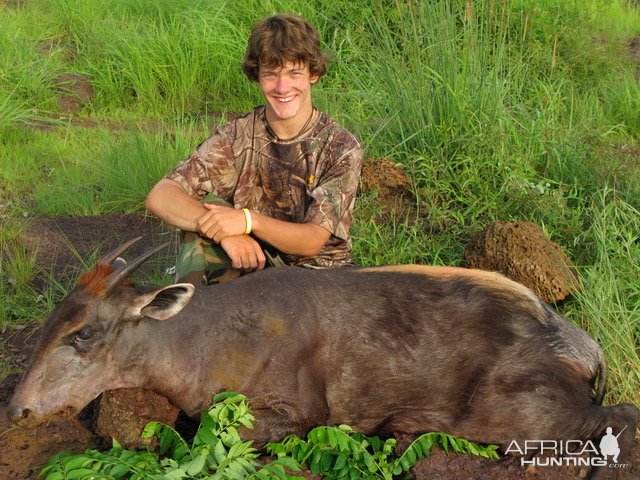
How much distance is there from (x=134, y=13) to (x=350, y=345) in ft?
23.3

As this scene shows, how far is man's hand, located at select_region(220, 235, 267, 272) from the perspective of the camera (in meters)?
4.70

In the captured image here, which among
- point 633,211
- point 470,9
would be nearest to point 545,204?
point 633,211

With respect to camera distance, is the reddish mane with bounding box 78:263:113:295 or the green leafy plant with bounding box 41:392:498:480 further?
the reddish mane with bounding box 78:263:113:295

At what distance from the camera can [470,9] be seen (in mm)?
6402

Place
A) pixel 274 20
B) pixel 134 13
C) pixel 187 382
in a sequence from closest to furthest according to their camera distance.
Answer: pixel 187 382 < pixel 274 20 < pixel 134 13

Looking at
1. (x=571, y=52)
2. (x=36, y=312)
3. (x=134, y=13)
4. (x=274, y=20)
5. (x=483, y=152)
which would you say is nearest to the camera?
(x=274, y=20)

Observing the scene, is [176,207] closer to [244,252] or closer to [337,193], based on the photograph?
[244,252]

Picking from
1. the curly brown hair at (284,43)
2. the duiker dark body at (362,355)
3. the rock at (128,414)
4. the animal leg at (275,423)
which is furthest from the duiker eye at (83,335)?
the curly brown hair at (284,43)

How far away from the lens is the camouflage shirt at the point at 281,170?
16.6 feet

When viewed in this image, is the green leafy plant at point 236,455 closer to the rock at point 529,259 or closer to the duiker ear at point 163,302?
the duiker ear at point 163,302

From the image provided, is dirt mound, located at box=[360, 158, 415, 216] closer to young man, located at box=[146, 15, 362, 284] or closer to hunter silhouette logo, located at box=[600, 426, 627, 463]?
young man, located at box=[146, 15, 362, 284]

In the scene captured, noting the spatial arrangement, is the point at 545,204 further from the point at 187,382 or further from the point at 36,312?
the point at 36,312
